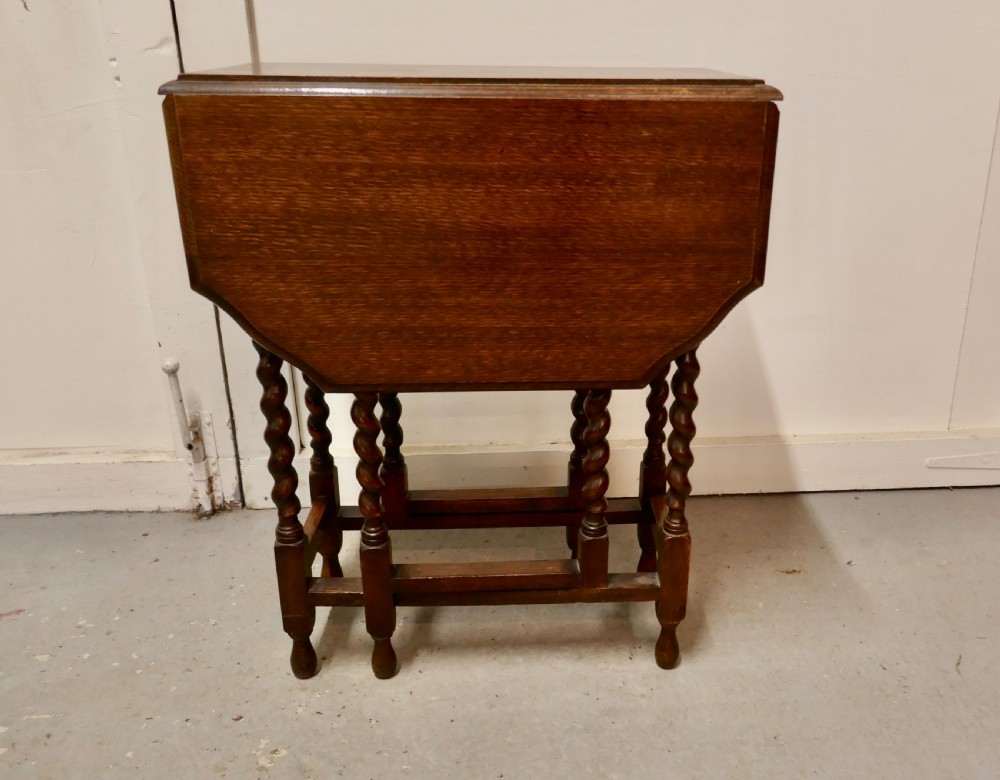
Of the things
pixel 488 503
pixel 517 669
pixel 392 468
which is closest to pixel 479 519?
pixel 488 503

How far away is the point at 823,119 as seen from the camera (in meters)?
1.72

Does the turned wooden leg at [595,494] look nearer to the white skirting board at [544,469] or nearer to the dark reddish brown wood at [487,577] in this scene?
the dark reddish brown wood at [487,577]

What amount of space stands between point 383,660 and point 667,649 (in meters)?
0.50

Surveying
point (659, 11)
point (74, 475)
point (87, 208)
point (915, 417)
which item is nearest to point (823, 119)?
point (659, 11)

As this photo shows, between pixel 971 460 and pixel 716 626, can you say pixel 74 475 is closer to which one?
pixel 716 626

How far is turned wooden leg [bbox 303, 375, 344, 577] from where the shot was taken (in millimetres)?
1475

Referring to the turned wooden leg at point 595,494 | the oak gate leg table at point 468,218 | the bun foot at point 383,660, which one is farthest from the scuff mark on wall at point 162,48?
the bun foot at point 383,660

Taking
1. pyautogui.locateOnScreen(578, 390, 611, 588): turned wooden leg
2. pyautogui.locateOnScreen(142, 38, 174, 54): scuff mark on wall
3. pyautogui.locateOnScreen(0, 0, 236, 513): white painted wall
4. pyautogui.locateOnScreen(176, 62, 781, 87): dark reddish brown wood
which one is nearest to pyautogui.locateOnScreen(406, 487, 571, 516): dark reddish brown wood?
pyautogui.locateOnScreen(578, 390, 611, 588): turned wooden leg

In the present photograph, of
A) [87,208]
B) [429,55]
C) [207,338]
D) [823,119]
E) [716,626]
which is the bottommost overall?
[716,626]

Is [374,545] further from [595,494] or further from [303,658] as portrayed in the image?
[595,494]

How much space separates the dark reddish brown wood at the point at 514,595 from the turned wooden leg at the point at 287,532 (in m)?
0.03

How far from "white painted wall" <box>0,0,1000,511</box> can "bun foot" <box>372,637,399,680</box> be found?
59cm

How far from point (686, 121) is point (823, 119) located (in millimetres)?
830

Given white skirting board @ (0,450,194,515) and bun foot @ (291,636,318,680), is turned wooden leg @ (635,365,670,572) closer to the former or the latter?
bun foot @ (291,636,318,680)
